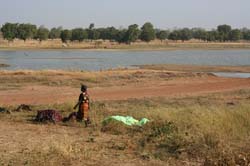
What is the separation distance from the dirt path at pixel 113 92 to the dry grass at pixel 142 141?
9130 mm

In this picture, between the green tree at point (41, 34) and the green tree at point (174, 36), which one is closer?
the green tree at point (41, 34)

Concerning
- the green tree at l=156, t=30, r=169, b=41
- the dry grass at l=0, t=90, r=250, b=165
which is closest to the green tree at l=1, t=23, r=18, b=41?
the green tree at l=156, t=30, r=169, b=41

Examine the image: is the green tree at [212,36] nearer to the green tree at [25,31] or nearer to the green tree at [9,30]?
the green tree at [25,31]

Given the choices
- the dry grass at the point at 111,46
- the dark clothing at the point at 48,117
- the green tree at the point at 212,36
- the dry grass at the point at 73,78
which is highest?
the dark clothing at the point at 48,117

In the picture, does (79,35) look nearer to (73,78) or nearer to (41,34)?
(41,34)

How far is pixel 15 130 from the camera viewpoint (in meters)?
11.9

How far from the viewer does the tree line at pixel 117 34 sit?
140 meters

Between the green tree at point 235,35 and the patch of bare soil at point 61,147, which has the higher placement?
the patch of bare soil at point 61,147

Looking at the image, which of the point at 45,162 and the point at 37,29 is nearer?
the point at 45,162

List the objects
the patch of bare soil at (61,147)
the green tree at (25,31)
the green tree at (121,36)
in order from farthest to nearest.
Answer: the green tree at (121,36), the green tree at (25,31), the patch of bare soil at (61,147)

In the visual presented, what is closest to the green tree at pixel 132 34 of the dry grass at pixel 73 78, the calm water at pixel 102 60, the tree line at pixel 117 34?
the tree line at pixel 117 34

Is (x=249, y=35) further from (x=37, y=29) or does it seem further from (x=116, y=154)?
(x=116, y=154)

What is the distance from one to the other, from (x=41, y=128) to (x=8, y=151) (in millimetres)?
2875

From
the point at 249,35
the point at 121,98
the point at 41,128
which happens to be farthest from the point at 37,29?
the point at 41,128
